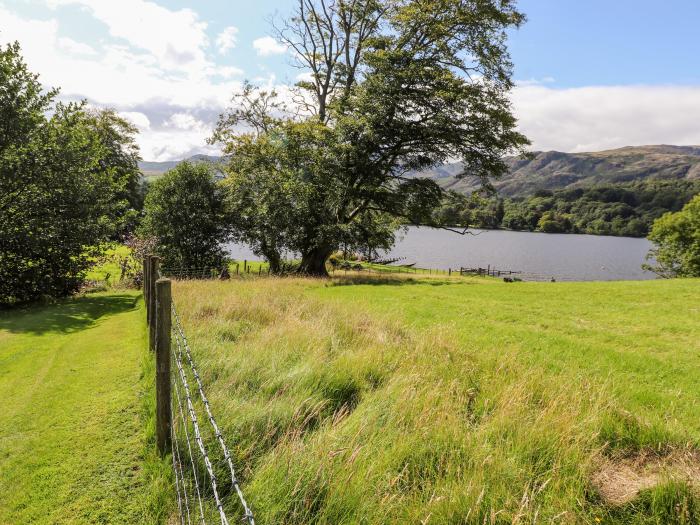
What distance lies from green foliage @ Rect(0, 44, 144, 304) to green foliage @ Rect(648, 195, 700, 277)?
59.5 meters

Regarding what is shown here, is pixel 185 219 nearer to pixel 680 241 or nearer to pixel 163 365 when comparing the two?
pixel 163 365

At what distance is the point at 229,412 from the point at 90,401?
3096 millimetres

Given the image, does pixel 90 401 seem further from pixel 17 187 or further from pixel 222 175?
pixel 222 175

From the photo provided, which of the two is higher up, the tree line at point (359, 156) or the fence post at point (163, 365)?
the tree line at point (359, 156)

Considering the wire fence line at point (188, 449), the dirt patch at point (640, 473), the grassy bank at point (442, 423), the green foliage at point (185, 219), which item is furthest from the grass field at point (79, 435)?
the green foliage at point (185, 219)

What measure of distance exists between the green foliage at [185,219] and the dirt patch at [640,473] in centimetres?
2700

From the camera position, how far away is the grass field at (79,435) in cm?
405

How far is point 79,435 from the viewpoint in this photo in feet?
17.8

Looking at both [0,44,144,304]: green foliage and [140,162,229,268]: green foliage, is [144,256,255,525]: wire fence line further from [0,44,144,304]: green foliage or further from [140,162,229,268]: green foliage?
[140,162,229,268]: green foliage

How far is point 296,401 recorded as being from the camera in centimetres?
538

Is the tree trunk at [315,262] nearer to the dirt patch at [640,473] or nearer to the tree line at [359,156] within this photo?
the tree line at [359,156]

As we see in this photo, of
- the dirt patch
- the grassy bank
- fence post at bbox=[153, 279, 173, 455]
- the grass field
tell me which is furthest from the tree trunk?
the dirt patch

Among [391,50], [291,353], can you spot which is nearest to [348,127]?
[391,50]

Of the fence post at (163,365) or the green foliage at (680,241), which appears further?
the green foliage at (680,241)
